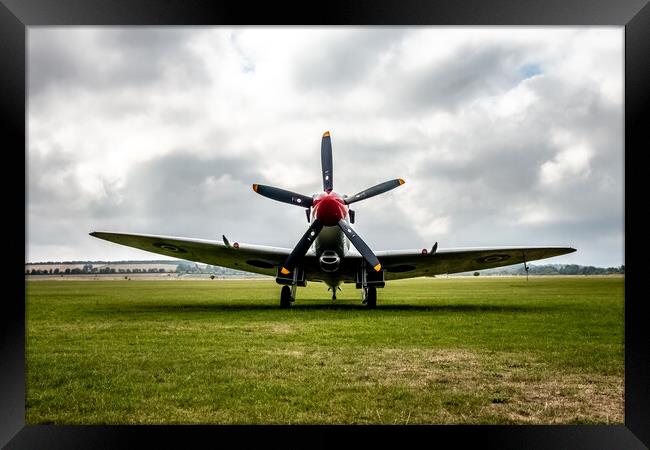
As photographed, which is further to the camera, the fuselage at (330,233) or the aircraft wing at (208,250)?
the aircraft wing at (208,250)

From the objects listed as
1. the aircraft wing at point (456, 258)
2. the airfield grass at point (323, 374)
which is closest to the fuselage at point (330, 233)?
the aircraft wing at point (456, 258)

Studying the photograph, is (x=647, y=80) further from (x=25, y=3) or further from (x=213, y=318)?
(x=213, y=318)

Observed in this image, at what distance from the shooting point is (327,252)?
1476 centimetres

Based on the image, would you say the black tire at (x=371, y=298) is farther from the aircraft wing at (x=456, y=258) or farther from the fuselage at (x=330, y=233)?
the fuselage at (x=330, y=233)

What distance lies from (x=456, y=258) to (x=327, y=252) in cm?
473

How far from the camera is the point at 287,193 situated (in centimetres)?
1402

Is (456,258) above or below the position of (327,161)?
below

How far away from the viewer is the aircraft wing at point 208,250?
14000 mm

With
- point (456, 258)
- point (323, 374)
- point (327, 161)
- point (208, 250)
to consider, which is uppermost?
point (327, 161)

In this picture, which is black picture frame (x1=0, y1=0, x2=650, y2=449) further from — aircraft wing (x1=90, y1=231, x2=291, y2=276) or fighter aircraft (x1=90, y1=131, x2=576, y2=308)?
aircraft wing (x1=90, y1=231, x2=291, y2=276)

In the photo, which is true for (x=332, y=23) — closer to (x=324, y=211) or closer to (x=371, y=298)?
(x=324, y=211)

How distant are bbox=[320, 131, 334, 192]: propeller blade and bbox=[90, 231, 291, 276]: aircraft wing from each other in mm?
2747

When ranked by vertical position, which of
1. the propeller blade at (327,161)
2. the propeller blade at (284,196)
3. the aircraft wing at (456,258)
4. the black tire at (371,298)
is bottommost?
the black tire at (371,298)

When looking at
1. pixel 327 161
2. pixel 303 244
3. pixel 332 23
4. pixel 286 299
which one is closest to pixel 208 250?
pixel 286 299
